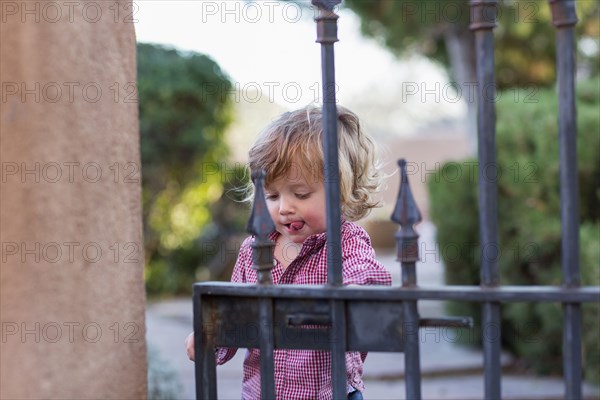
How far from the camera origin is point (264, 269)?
161 cm

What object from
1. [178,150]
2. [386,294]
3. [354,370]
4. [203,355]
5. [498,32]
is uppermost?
[498,32]

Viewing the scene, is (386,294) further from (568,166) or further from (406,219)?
(568,166)

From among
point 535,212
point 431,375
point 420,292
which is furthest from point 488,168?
point 431,375

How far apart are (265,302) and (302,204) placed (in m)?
0.53

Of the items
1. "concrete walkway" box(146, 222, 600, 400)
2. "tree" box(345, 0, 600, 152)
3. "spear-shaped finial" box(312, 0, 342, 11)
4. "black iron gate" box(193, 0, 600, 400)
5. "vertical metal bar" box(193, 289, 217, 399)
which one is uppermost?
"tree" box(345, 0, 600, 152)

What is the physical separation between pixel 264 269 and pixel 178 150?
6.87 metres

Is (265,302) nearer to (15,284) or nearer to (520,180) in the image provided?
(15,284)

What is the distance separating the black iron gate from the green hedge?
9.95 ft

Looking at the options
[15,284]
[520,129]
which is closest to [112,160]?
[15,284]

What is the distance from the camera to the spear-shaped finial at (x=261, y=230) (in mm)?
1578

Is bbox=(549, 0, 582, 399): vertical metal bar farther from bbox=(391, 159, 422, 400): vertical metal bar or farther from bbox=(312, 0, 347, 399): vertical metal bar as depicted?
bbox=(312, 0, 347, 399): vertical metal bar

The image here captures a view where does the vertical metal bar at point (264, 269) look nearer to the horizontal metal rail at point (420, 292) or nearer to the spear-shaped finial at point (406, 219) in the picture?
the horizontal metal rail at point (420, 292)

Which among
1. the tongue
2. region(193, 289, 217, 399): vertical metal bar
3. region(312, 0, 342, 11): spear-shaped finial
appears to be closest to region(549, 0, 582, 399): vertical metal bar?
region(312, 0, 342, 11): spear-shaped finial

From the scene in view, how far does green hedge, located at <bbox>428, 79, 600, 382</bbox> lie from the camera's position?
470 centimetres
